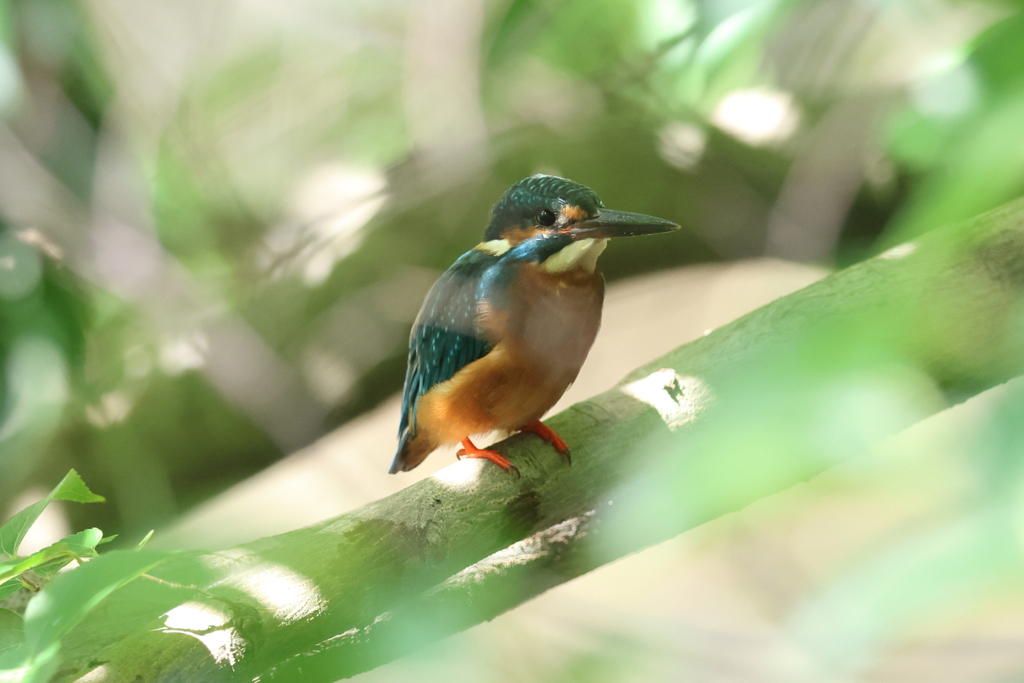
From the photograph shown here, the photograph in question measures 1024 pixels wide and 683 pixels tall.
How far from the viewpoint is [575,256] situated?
0.76m

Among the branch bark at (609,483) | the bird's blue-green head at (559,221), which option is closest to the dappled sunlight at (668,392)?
the branch bark at (609,483)

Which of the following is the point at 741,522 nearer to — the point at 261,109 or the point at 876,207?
the point at 876,207

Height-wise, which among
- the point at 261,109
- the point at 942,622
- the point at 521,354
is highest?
the point at 261,109

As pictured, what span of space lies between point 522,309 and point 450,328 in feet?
0.30

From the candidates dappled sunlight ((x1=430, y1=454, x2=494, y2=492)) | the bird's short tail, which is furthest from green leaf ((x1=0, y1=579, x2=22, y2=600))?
the bird's short tail

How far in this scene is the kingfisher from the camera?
75 centimetres

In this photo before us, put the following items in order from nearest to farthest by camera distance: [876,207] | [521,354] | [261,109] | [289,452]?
[876,207] → [521,354] → [261,109] → [289,452]

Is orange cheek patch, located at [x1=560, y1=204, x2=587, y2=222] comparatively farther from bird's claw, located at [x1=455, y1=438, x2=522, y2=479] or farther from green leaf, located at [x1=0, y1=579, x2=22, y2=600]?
green leaf, located at [x1=0, y1=579, x2=22, y2=600]

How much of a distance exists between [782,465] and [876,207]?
44 cm

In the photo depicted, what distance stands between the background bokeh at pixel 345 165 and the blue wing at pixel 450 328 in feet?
0.59

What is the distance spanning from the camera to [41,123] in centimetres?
110

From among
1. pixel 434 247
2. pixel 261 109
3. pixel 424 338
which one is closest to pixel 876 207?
pixel 424 338

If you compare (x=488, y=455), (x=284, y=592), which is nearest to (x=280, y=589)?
(x=284, y=592)

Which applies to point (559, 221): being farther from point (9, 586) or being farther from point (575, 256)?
point (9, 586)
